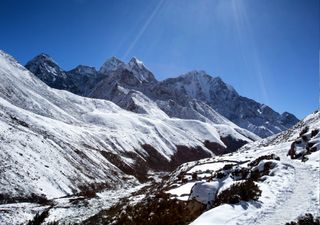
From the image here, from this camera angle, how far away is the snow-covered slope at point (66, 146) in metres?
50.7

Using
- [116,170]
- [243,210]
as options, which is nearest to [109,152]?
[116,170]

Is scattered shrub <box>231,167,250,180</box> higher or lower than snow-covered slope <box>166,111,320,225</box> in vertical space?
higher

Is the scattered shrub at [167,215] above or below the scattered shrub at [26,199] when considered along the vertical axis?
above

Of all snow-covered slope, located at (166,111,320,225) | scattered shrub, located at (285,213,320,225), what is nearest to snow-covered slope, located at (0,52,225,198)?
snow-covered slope, located at (166,111,320,225)

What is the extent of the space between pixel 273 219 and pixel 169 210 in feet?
28.8

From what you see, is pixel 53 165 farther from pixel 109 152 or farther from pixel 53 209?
pixel 109 152

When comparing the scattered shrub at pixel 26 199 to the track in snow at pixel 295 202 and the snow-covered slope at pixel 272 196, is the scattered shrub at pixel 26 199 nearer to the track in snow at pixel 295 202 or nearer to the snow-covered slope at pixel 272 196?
the snow-covered slope at pixel 272 196

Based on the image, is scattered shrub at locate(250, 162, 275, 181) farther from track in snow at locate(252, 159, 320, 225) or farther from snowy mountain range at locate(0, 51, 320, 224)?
track in snow at locate(252, 159, 320, 225)

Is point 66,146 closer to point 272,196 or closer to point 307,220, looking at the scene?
point 272,196

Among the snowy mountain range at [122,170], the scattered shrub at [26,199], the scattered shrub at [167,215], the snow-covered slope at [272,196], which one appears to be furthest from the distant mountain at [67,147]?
the snow-covered slope at [272,196]

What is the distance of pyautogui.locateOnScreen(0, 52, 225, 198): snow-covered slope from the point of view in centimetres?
5069

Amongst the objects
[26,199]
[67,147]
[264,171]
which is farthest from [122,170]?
[264,171]

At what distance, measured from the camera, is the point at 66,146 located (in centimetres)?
7481

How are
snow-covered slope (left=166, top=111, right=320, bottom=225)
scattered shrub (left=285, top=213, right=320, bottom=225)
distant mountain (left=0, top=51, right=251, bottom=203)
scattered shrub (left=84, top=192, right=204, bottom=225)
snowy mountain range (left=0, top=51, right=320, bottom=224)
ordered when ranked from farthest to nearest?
distant mountain (left=0, top=51, right=251, bottom=203) < snowy mountain range (left=0, top=51, right=320, bottom=224) < scattered shrub (left=84, top=192, right=204, bottom=225) < snow-covered slope (left=166, top=111, right=320, bottom=225) < scattered shrub (left=285, top=213, right=320, bottom=225)
